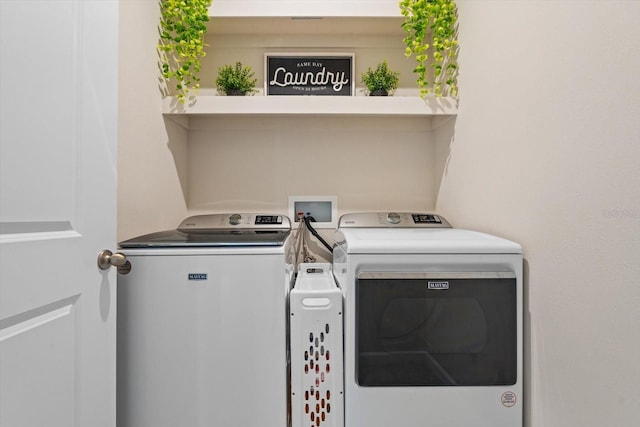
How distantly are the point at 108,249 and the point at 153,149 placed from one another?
663mm

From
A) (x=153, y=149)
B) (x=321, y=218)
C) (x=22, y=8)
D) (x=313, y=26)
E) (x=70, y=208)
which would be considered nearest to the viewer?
(x=22, y=8)

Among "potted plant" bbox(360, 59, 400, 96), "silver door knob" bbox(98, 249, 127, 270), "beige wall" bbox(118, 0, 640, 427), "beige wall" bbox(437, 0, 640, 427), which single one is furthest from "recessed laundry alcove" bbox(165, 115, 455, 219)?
"silver door knob" bbox(98, 249, 127, 270)

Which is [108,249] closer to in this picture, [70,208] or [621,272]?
[70,208]

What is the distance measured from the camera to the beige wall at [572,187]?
2.54 feet

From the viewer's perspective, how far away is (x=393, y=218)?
1811 millimetres

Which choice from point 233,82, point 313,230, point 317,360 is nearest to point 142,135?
point 233,82

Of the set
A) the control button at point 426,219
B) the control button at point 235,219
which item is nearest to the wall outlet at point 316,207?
the control button at point 235,219

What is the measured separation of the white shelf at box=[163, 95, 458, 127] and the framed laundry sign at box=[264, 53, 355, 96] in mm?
295

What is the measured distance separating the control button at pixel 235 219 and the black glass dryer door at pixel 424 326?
3.04 feet

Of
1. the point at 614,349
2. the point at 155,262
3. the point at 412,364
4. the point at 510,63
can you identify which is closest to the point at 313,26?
the point at 510,63

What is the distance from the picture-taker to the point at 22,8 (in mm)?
711

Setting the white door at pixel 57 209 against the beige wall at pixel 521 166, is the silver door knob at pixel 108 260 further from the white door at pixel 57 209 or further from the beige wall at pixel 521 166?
the beige wall at pixel 521 166

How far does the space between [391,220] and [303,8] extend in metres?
1.20

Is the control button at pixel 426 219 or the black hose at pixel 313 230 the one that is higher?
the control button at pixel 426 219
